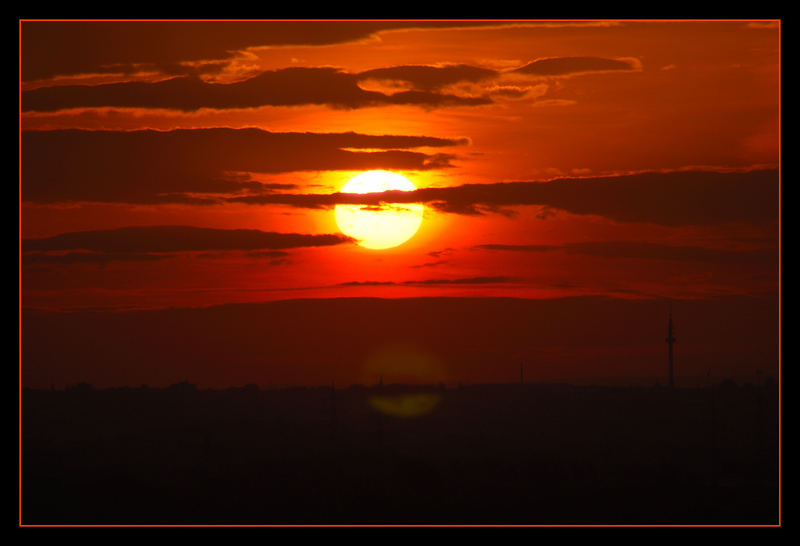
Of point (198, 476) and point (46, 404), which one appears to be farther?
point (46, 404)

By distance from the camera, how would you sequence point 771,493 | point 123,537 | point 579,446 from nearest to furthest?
point 123,537 → point 771,493 → point 579,446

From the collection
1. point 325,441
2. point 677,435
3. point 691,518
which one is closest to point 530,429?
point 677,435

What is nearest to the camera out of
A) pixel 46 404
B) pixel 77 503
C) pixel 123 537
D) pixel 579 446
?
pixel 123 537

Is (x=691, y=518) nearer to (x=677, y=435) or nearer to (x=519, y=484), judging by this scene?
(x=519, y=484)

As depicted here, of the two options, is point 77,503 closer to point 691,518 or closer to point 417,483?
point 417,483

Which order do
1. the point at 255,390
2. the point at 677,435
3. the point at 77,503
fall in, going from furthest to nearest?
the point at 255,390 < the point at 677,435 < the point at 77,503

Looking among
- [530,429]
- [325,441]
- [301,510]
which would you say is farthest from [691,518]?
[530,429]
